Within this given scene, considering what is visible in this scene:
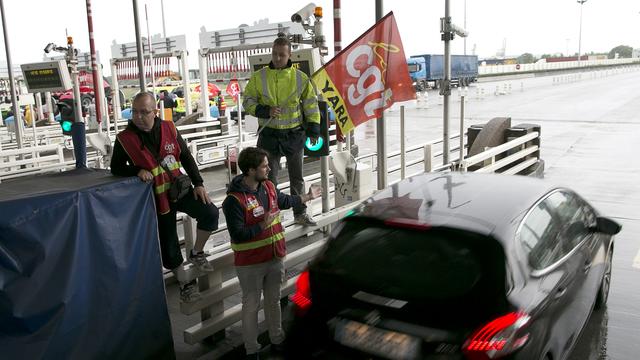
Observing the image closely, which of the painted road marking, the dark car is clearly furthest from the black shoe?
the painted road marking

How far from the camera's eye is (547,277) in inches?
136

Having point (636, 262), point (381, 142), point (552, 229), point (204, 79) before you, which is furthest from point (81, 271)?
point (204, 79)

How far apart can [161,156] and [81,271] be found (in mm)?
1072

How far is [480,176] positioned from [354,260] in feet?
4.98

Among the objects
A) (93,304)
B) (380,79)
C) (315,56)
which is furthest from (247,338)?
(315,56)

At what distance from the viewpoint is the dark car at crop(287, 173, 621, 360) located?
9.84 feet

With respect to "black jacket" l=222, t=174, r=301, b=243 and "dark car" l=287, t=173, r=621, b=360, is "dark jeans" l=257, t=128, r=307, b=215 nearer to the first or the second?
"black jacket" l=222, t=174, r=301, b=243

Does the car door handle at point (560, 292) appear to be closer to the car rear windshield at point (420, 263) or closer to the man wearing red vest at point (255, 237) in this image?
the car rear windshield at point (420, 263)

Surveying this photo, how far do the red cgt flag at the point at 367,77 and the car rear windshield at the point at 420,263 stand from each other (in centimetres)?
217

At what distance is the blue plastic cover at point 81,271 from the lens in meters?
3.16

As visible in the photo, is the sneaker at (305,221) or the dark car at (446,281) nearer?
the dark car at (446,281)

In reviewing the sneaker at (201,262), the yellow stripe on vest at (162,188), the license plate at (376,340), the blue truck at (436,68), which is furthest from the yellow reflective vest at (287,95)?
the blue truck at (436,68)

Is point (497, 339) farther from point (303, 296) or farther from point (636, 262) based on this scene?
point (636, 262)

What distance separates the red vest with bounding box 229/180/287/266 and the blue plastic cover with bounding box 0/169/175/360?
1.97ft
